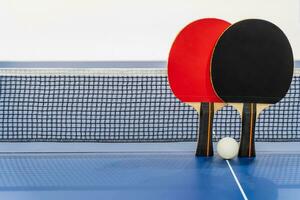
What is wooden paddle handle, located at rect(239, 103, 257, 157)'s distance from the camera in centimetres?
185

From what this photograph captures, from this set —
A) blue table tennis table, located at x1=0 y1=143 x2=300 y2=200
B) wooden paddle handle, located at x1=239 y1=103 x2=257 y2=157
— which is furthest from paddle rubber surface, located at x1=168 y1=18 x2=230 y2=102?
blue table tennis table, located at x1=0 y1=143 x2=300 y2=200

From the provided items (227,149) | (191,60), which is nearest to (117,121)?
(191,60)

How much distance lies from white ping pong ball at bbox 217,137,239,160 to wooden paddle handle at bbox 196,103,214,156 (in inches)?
2.4

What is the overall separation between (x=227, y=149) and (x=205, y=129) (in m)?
0.12

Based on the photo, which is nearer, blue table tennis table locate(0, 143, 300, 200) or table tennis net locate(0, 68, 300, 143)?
blue table tennis table locate(0, 143, 300, 200)

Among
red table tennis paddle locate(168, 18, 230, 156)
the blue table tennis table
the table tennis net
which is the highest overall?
red table tennis paddle locate(168, 18, 230, 156)

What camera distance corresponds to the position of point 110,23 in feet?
14.6

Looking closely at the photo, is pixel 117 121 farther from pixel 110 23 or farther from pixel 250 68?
pixel 110 23

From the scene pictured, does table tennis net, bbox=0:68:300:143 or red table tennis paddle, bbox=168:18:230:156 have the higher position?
red table tennis paddle, bbox=168:18:230:156

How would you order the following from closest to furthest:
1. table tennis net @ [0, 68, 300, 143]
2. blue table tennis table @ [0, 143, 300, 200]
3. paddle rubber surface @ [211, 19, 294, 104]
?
1. blue table tennis table @ [0, 143, 300, 200]
2. paddle rubber surface @ [211, 19, 294, 104]
3. table tennis net @ [0, 68, 300, 143]

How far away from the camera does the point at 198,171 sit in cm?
164

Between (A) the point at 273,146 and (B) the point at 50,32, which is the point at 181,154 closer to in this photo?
(A) the point at 273,146

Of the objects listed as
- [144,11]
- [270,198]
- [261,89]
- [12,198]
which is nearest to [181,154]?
[261,89]

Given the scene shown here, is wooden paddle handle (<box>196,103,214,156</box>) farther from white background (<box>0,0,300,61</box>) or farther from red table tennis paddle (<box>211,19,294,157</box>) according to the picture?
white background (<box>0,0,300,61</box>)
